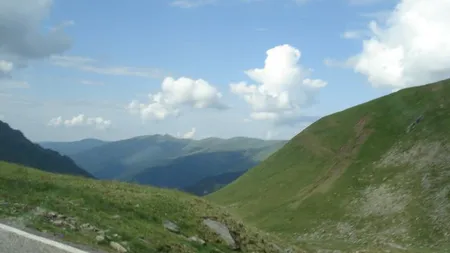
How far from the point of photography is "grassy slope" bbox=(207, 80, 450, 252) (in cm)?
7550

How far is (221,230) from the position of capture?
2802 centimetres

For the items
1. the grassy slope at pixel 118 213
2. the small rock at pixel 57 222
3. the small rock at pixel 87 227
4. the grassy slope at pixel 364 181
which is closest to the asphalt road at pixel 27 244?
the grassy slope at pixel 118 213

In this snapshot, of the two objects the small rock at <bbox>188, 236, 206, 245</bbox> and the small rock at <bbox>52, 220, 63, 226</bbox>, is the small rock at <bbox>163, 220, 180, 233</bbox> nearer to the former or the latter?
the small rock at <bbox>188, 236, 206, 245</bbox>

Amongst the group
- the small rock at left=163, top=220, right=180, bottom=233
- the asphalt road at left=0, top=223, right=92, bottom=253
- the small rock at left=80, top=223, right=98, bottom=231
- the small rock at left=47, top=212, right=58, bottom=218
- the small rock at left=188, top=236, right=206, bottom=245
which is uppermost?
the small rock at left=47, top=212, right=58, bottom=218

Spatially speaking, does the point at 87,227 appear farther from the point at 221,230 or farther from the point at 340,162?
the point at 340,162

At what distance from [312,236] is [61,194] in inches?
2478

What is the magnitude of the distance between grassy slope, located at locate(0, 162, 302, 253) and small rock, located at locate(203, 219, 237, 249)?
61cm

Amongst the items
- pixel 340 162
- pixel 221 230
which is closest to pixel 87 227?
pixel 221 230

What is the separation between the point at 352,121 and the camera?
435 feet

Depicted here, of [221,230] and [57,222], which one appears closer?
[57,222]

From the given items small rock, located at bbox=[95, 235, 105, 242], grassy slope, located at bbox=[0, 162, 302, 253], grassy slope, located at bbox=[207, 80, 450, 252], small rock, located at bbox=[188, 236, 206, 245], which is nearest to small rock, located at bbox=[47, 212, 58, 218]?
grassy slope, located at bbox=[0, 162, 302, 253]

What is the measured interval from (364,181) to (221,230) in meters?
75.5

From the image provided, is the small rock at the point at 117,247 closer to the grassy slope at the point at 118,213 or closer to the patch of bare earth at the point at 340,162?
the grassy slope at the point at 118,213

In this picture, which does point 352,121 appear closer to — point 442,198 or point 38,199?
point 442,198
